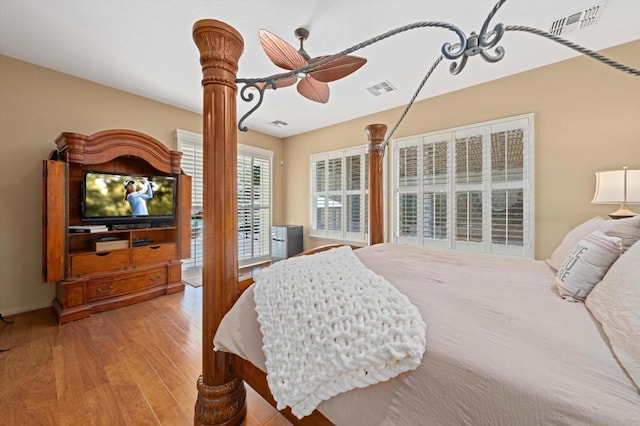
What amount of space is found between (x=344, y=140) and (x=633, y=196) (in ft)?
11.6

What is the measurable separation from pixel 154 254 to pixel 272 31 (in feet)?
9.43

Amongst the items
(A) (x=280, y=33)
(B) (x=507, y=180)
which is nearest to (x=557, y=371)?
(A) (x=280, y=33)

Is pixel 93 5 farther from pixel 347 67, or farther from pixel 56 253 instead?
pixel 56 253

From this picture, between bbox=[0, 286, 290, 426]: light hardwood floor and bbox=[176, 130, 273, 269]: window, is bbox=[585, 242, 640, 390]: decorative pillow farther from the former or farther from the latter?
bbox=[176, 130, 273, 269]: window

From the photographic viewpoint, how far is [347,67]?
78.0 inches

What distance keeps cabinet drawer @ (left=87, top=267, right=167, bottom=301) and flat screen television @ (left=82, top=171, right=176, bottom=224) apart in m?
0.66

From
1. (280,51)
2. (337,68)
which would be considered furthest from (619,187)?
(280,51)

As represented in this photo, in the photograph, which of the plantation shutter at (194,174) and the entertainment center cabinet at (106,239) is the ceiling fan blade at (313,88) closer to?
the entertainment center cabinet at (106,239)

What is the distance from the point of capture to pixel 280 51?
→ 6.31ft

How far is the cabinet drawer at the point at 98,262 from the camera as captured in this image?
8.67 feet

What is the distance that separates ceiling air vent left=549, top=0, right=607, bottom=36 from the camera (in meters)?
2.01

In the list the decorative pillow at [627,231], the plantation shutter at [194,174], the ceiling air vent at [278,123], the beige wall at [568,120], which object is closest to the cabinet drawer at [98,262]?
the plantation shutter at [194,174]

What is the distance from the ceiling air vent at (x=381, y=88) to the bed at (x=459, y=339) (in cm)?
251

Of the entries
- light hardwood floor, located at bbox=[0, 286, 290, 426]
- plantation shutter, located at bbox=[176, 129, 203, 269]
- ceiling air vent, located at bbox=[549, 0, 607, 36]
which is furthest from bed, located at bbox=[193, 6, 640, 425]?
plantation shutter, located at bbox=[176, 129, 203, 269]
